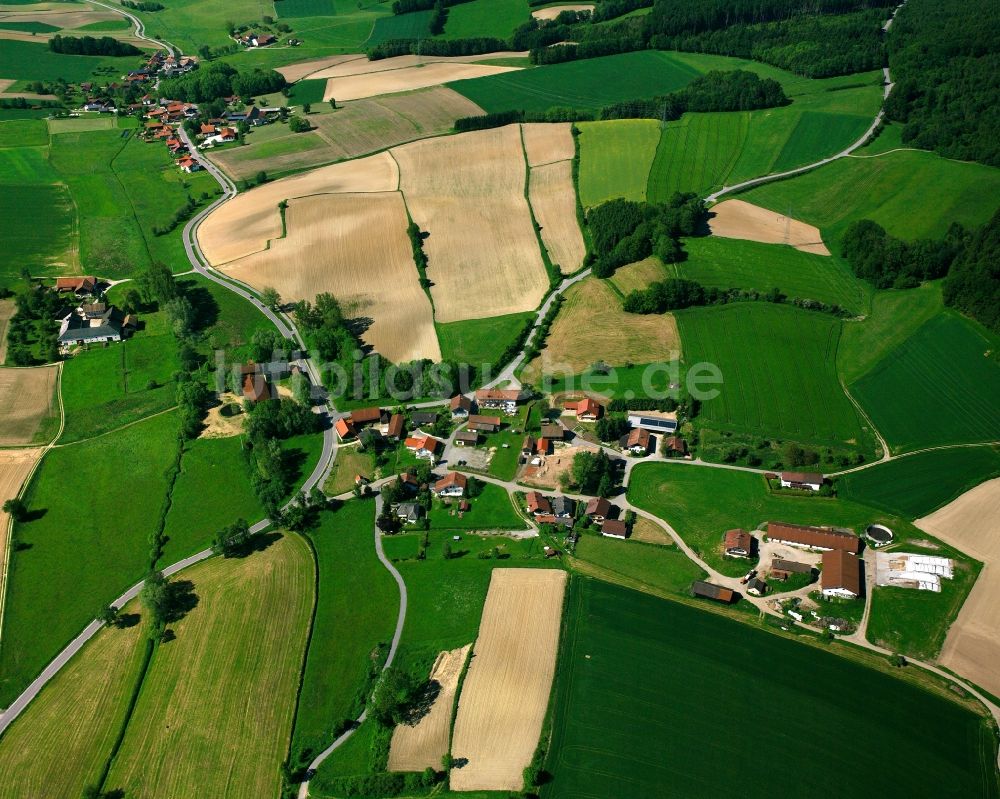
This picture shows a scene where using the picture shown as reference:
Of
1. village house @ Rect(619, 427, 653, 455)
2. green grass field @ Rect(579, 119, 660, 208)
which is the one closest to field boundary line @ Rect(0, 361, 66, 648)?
village house @ Rect(619, 427, 653, 455)

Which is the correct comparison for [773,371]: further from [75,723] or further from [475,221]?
[75,723]

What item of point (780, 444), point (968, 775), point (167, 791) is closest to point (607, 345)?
point (780, 444)

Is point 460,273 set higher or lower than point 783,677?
higher

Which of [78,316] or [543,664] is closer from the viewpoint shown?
[543,664]

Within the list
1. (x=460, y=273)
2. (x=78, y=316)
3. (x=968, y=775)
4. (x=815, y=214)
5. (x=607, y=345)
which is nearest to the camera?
(x=968, y=775)

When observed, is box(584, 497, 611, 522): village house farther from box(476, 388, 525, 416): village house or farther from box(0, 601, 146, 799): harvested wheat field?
box(0, 601, 146, 799): harvested wheat field

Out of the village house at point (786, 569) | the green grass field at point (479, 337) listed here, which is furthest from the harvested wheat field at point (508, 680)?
the green grass field at point (479, 337)

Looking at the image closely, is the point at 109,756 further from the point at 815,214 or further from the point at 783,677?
the point at 815,214
